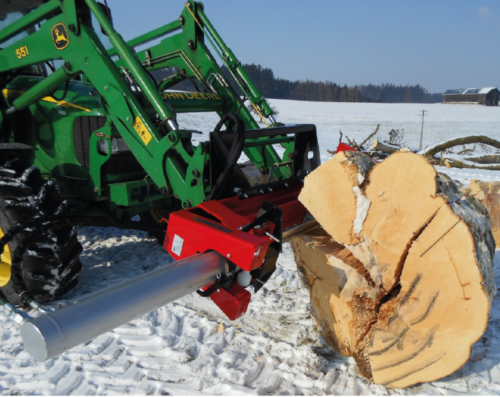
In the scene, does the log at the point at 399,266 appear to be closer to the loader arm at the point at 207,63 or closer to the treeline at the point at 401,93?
the loader arm at the point at 207,63

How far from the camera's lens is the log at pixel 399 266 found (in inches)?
78.2

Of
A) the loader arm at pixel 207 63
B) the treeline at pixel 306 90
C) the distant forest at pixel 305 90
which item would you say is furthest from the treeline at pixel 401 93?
the loader arm at pixel 207 63

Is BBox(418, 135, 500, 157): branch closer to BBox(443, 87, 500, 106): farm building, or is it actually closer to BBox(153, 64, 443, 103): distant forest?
BBox(153, 64, 443, 103): distant forest

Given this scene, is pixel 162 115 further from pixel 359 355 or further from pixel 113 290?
pixel 359 355

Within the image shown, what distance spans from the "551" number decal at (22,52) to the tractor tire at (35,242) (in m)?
1.06

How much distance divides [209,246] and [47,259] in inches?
63.8

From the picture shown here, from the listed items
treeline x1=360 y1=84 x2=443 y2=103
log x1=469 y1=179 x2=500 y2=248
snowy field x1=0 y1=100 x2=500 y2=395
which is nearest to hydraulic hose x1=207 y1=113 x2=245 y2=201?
snowy field x1=0 y1=100 x2=500 y2=395

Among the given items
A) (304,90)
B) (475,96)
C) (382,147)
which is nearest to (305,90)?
(304,90)

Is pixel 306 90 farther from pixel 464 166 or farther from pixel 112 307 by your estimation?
pixel 112 307

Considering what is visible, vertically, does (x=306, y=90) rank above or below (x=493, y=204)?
above

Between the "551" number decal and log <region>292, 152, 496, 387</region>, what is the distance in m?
2.89

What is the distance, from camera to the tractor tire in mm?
3027

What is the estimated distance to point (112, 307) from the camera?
159cm

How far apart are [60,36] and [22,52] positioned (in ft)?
2.07
